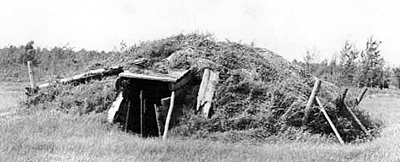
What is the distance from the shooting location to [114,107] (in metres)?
12.7

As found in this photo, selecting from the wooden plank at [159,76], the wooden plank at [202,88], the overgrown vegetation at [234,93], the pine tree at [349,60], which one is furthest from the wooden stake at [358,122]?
the pine tree at [349,60]

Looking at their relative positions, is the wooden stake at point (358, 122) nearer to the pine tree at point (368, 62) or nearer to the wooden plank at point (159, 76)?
the wooden plank at point (159, 76)

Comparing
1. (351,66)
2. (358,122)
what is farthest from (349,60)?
(358,122)

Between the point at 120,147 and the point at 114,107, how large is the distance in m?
3.50

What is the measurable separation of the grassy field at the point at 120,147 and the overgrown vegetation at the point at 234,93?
817 mm

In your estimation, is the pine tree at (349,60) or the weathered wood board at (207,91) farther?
the pine tree at (349,60)

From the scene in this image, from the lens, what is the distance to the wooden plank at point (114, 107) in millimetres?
12434

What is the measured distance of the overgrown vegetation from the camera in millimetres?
12164

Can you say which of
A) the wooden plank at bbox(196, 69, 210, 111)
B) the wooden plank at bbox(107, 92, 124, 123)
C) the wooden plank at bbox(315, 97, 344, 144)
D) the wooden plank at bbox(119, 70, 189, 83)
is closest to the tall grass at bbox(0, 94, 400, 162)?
the wooden plank at bbox(107, 92, 124, 123)

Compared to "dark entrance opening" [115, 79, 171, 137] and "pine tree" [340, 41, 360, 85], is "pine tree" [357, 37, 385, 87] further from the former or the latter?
"dark entrance opening" [115, 79, 171, 137]

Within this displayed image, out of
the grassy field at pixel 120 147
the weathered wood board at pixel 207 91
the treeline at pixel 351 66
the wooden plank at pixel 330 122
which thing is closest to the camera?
the grassy field at pixel 120 147

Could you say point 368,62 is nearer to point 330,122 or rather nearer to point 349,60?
point 349,60

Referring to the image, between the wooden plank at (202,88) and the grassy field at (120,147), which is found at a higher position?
the wooden plank at (202,88)

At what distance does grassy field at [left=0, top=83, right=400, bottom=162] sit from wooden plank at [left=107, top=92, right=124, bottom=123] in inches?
8.7
